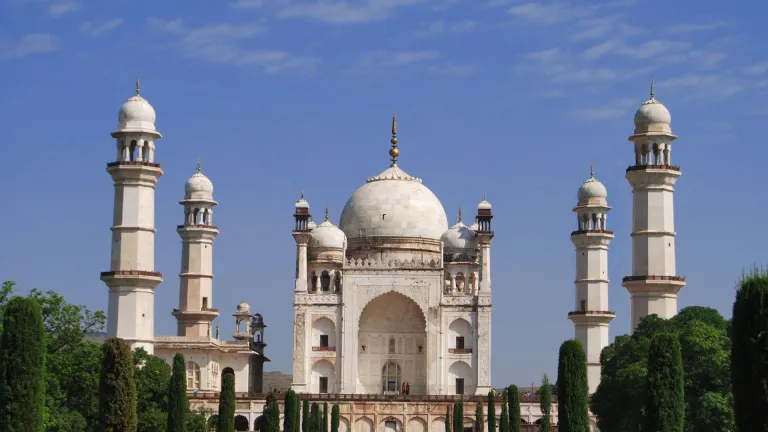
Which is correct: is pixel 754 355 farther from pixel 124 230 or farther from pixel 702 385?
pixel 124 230

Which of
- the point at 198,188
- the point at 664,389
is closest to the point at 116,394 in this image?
the point at 664,389

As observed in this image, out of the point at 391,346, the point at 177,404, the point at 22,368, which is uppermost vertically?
the point at 391,346

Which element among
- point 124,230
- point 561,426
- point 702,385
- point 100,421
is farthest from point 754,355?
point 124,230

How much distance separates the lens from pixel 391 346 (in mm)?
69750

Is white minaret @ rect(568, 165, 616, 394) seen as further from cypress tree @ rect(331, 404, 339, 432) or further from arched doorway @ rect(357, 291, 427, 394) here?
cypress tree @ rect(331, 404, 339, 432)

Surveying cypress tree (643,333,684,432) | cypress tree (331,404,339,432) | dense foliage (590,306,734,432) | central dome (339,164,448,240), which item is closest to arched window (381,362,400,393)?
central dome (339,164,448,240)

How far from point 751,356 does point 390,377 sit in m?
45.7

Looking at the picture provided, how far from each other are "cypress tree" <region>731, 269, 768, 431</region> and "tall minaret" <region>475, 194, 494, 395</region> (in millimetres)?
41825

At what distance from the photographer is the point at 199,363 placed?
225 feet

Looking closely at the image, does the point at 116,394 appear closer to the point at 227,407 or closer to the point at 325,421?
the point at 227,407

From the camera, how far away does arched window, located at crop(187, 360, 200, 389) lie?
68.1 m

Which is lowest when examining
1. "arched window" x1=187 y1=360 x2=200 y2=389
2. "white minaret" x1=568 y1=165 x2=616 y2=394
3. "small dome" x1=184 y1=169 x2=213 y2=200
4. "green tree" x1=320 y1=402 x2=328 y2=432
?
"green tree" x1=320 y1=402 x2=328 y2=432

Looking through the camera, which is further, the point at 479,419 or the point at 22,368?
the point at 479,419

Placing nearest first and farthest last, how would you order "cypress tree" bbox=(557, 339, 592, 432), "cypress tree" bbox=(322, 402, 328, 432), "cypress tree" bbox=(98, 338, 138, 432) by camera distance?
"cypress tree" bbox=(98, 338, 138, 432)
"cypress tree" bbox=(557, 339, 592, 432)
"cypress tree" bbox=(322, 402, 328, 432)
